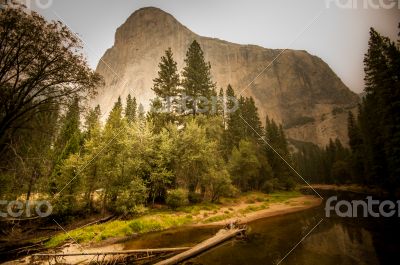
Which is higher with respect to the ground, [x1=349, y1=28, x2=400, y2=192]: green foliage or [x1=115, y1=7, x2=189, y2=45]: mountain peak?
[x1=115, y1=7, x2=189, y2=45]: mountain peak

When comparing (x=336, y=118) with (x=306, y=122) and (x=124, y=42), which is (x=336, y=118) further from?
(x=124, y=42)

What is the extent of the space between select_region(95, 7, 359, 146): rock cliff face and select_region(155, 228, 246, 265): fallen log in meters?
126

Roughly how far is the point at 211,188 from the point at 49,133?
23990mm

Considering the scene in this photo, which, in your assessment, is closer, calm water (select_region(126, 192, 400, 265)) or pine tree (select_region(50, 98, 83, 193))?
calm water (select_region(126, 192, 400, 265))

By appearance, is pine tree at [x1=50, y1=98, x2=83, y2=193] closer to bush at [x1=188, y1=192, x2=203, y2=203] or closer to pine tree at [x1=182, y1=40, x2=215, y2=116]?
bush at [x1=188, y1=192, x2=203, y2=203]

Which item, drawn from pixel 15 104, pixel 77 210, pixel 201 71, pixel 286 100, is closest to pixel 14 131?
pixel 15 104

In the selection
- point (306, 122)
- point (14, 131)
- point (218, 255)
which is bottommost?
point (218, 255)

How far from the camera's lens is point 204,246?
42.4 ft

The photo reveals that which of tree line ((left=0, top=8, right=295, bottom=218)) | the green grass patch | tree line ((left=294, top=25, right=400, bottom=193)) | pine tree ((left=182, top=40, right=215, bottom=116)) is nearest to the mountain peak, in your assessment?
tree line ((left=0, top=8, right=295, bottom=218))

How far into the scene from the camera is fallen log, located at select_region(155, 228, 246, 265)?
421 inches

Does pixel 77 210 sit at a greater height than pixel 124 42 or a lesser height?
lesser

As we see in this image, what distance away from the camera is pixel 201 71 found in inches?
1582

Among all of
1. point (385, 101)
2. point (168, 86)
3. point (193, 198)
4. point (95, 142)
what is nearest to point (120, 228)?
point (95, 142)

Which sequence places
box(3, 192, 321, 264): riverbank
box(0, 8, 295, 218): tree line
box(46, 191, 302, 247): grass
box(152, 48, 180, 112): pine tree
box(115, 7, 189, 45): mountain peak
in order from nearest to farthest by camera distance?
box(0, 8, 295, 218): tree line
box(3, 192, 321, 264): riverbank
box(46, 191, 302, 247): grass
box(152, 48, 180, 112): pine tree
box(115, 7, 189, 45): mountain peak
